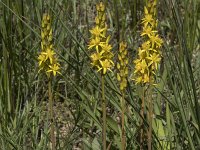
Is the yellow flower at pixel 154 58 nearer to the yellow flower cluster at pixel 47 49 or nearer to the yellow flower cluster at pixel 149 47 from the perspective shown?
the yellow flower cluster at pixel 149 47

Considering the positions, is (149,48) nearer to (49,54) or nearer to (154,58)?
(154,58)

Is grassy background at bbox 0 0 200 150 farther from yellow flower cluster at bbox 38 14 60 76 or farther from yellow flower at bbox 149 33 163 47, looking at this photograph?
yellow flower cluster at bbox 38 14 60 76

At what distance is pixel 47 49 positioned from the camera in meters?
1.56

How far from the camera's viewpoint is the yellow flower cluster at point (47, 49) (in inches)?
60.8

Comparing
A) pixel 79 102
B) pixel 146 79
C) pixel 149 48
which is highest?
pixel 149 48

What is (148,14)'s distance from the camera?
1.58m

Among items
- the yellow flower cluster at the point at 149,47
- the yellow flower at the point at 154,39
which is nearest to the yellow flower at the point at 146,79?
the yellow flower cluster at the point at 149,47

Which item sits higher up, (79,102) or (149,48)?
(149,48)

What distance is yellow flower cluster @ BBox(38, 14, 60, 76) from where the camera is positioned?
5.07ft

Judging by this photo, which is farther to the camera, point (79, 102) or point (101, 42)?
point (79, 102)

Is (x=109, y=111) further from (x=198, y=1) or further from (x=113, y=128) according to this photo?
(x=198, y=1)

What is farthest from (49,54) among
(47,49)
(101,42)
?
(101,42)

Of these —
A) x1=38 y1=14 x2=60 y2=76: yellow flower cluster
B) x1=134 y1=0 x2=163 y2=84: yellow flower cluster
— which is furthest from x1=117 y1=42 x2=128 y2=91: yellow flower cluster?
x1=38 y1=14 x2=60 y2=76: yellow flower cluster

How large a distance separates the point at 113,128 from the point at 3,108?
65cm
